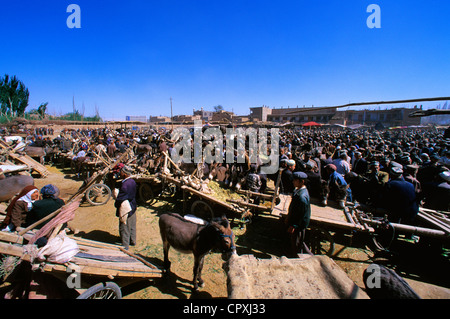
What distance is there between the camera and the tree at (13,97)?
39438 mm

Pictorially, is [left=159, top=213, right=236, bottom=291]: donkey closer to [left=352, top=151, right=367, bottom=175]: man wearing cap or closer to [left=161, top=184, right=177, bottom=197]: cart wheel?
[left=161, top=184, right=177, bottom=197]: cart wheel

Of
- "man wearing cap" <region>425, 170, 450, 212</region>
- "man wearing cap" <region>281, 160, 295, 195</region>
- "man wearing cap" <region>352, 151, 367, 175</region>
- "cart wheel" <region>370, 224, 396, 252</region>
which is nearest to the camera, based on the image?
Result: "cart wheel" <region>370, 224, 396, 252</region>

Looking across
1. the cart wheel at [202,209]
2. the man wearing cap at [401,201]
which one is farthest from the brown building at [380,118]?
the cart wheel at [202,209]

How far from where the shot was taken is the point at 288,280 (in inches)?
104

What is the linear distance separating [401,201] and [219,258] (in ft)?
17.0

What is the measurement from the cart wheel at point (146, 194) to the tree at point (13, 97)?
178 ft

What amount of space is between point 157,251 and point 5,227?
3174mm

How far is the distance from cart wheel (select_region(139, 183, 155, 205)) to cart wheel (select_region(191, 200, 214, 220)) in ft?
7.89

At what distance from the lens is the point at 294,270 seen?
2.77 m

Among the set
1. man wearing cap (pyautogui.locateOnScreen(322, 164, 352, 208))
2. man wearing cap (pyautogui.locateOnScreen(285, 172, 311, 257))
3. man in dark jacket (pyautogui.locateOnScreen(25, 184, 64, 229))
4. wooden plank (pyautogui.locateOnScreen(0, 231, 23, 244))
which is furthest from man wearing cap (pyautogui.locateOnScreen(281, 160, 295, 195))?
wooden plank (pyautogui.locateOnScreen(0, 231, 23, 244))

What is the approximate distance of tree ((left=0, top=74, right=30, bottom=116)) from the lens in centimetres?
3944

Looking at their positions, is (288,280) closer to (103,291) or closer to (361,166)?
(103,291)
